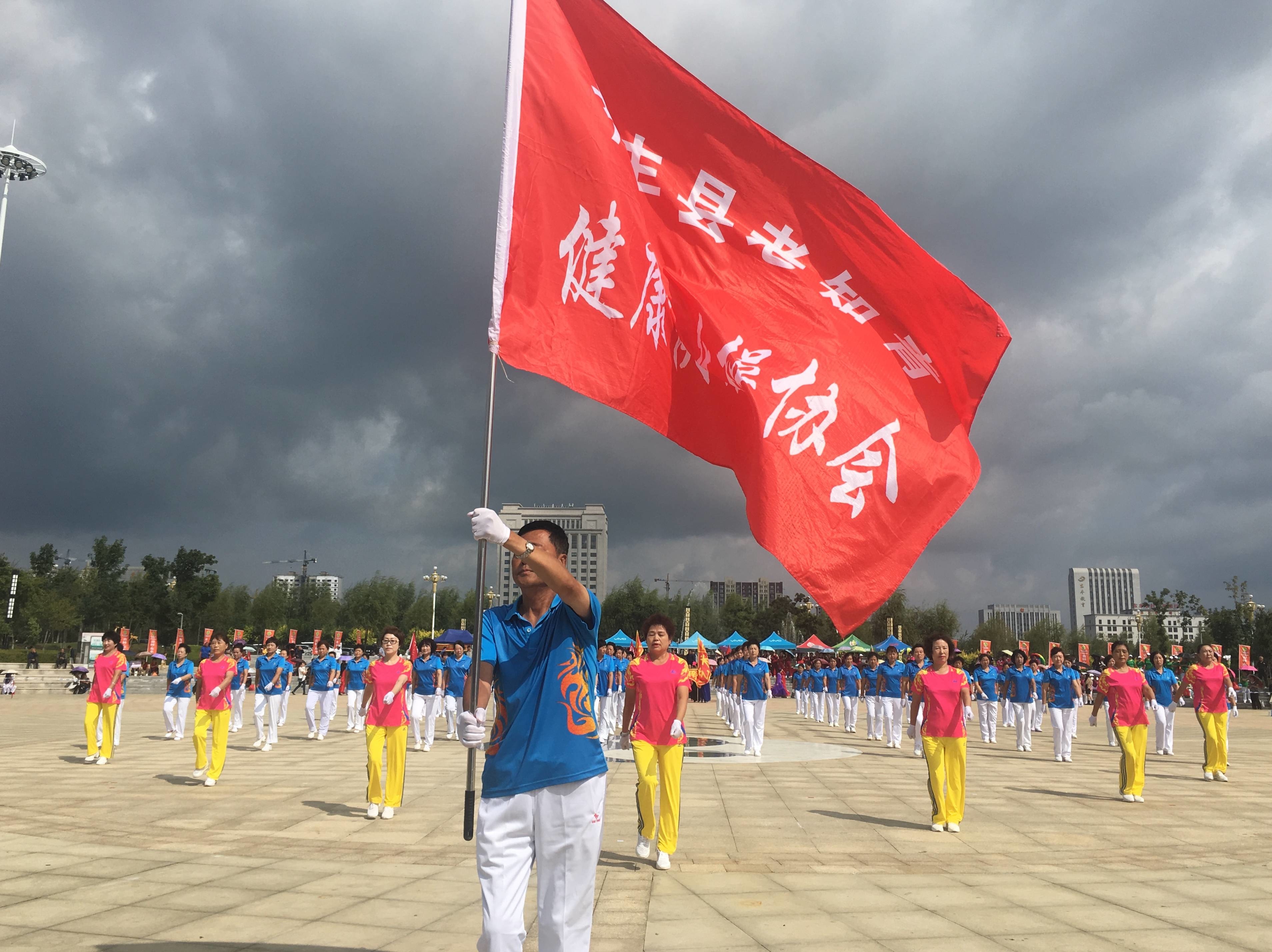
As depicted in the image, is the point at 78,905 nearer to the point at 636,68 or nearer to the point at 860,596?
the point at 860,596

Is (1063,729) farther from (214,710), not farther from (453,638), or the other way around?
(214,710)

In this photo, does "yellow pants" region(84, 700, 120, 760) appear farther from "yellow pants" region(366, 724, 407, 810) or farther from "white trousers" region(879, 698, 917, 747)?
"white trousers" region(879, 698, 917, 747)

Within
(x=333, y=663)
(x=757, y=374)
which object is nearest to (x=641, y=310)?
(x=757, y=374)

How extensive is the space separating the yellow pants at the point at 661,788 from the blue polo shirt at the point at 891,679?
12.8 m

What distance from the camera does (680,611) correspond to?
85812mm

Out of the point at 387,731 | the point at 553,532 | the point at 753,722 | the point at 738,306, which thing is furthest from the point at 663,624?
the point at 753,722

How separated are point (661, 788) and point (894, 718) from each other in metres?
12.9

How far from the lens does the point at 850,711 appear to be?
933 inches

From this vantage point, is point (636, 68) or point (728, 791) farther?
point (728, 791)

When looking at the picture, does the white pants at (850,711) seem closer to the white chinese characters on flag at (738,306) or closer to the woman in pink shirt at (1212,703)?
the woman in pink shirt at (1212,703)

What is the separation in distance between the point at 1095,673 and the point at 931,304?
26.6 metres

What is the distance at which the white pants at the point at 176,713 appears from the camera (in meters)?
18.0

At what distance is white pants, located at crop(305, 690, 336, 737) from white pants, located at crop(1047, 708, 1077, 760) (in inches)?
563

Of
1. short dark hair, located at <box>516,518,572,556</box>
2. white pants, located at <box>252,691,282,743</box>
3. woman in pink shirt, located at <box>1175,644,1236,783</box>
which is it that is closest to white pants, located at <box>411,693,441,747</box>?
white pants, located at <box>252,691,282,743</box>
